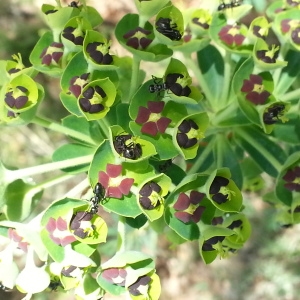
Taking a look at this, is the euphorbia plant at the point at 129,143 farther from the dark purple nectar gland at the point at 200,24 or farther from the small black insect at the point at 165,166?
the dark purple nectar gland at the point at 200,24

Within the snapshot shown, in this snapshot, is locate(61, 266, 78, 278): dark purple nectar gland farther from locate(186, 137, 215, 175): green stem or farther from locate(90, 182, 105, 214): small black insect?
locate(186, 137, 215, 175): green stem

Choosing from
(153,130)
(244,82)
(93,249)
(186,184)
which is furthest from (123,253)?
(244,82)

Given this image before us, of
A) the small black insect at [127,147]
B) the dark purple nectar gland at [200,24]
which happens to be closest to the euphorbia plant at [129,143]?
the small black insect at [127,147]

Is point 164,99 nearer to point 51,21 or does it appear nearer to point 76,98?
Answer: point 76,98

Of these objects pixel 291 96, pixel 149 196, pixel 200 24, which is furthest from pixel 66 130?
pixel 291 96

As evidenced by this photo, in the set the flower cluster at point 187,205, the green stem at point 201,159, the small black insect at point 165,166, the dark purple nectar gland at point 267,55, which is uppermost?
the dark purple nectar gland at point 267,55

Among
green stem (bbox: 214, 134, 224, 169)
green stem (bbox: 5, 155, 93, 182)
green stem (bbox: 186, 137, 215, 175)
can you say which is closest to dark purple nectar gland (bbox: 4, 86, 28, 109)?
green stem (bbox: 5, 155, 93, 182)
